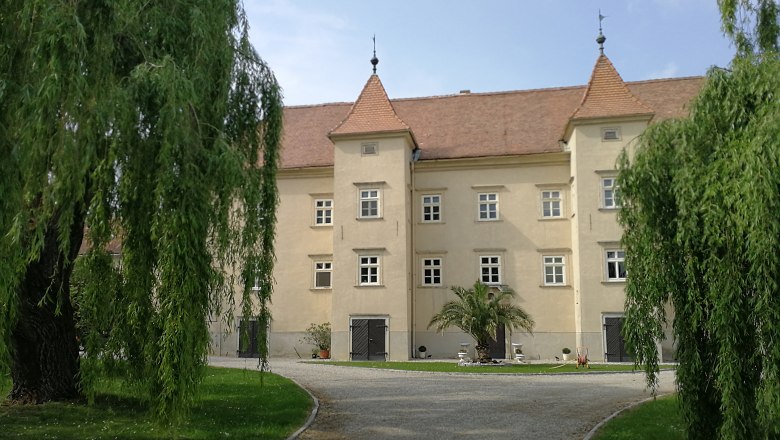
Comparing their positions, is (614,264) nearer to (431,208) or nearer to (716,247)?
(431,208)

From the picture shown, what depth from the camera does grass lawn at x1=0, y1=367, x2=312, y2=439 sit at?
33.4 ft

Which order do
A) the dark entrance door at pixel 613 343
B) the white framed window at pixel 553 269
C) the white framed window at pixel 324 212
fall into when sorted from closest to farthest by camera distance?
1. the dark entrance door at pixel 613 343
2. the white framed window at pixel 553 269
3. the white framed window at pixel 324 212

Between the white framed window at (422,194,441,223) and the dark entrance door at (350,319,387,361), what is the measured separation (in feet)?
17.1

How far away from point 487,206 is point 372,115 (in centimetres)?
642

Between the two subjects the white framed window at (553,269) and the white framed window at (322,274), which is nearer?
the white framed window at (553,269)

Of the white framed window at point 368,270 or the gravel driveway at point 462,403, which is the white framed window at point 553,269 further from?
the gravel driveway at point 462,403

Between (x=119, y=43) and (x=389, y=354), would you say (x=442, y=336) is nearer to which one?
(x=389, y=354)

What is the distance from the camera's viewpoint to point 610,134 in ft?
87.5

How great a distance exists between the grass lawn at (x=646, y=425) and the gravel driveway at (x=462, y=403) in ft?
1.39

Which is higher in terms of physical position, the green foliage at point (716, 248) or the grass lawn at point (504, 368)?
the green foliage at point (716, 248)

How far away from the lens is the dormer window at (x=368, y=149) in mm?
28469

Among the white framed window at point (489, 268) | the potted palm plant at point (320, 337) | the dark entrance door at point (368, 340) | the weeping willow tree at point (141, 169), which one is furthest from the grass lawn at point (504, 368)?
the weeping willow tree at point (141, 169)

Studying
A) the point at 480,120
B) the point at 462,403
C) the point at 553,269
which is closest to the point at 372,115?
the point at 480,120

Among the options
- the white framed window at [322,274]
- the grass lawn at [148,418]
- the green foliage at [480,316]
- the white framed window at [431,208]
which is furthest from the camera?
the white framed window at [322,274]
